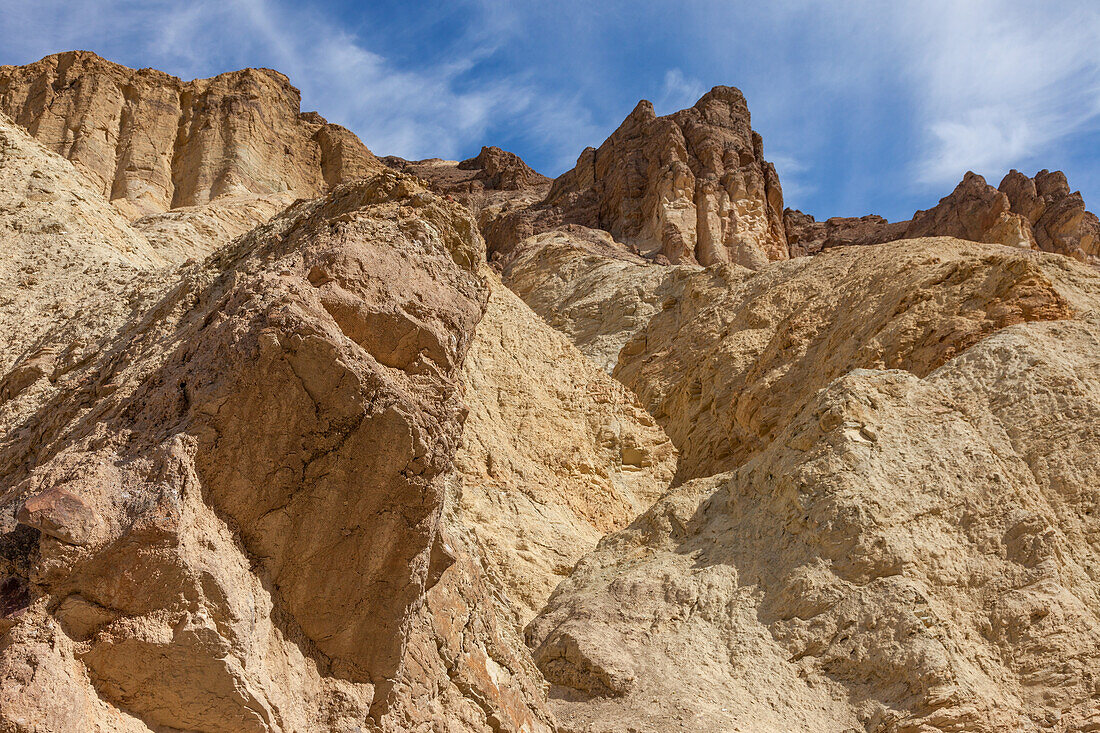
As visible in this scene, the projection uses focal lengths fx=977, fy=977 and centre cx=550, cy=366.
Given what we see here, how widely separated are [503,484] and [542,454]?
7.31 ft

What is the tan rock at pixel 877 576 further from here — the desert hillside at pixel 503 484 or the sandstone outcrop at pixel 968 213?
the sandstone outcrop at pixel 968 213

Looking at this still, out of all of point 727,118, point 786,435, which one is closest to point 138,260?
point 786,435

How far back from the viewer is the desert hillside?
4762 millimetres

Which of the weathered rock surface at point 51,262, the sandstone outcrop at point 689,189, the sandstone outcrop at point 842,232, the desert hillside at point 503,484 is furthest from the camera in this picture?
the sandstone outcrop at point 842,232

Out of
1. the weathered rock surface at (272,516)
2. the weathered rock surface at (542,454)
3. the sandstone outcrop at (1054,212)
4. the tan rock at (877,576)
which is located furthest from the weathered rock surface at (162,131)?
the sandstone outcrop at (1054,212)

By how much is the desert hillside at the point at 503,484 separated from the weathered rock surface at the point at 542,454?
0.08 meters

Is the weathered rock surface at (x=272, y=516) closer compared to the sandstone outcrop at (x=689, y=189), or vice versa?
the weathered rock surface at (x=272, y=516)

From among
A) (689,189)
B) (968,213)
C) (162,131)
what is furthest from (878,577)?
(968,213)

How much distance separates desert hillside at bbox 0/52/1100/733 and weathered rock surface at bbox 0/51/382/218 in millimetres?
7157

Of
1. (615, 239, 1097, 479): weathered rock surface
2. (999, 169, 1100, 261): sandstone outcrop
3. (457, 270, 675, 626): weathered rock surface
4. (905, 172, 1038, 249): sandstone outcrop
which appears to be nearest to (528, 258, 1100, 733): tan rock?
(457, 270, 675, 626): weathered rock surface

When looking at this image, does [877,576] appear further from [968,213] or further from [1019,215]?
[968,213]

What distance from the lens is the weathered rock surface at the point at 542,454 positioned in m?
14.1

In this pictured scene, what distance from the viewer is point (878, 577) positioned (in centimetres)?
1162

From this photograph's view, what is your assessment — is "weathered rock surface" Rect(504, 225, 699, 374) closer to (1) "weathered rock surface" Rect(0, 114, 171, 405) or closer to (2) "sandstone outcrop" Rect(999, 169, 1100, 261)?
(1) "weathered rock surface" Rect(0, 114, 171, 405)
